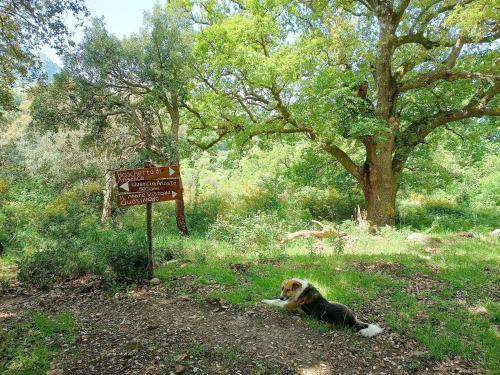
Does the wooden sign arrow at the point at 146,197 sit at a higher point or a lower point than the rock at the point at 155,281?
higher

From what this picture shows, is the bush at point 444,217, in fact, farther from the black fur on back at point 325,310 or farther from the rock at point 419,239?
the black fur on back at point 325,310

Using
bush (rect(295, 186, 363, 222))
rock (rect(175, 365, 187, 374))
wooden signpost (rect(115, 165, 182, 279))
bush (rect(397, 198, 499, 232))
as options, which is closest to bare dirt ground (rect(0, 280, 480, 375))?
rock (rect(175, 365, 187, 374))

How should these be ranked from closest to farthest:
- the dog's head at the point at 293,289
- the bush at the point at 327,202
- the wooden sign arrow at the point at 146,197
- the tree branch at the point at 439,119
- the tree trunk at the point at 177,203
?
the dog's head at the point at 293,289 < the wooden sign arrow at the point at 146,197 < the tree branch at the point at 439,119 < the tree trunk at the point at 177,203 < the bush at the point at 327,202

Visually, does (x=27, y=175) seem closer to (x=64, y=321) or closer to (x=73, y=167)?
(x=73, y=167)

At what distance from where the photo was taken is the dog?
192 inches

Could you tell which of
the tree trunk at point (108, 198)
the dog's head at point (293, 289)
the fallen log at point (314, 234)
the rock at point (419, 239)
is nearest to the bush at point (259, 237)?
the fallen log at point (314, 234)

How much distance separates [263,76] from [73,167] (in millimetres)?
10986

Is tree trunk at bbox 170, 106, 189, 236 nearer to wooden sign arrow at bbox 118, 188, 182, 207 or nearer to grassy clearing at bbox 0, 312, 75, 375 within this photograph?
wooden sign arrow at bbox 118, 188, 182, 207

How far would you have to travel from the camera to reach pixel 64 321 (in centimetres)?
470

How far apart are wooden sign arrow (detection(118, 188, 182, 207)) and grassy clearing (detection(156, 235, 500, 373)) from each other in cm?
151

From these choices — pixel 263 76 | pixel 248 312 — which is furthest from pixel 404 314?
pixel 263 76

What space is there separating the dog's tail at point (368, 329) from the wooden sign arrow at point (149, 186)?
12.1ft

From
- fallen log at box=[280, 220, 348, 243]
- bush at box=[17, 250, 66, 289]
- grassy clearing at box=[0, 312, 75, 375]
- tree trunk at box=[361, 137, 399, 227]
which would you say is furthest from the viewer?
tree trunk at box=[361, 137, 399, 227]

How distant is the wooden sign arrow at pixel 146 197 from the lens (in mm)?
6020
